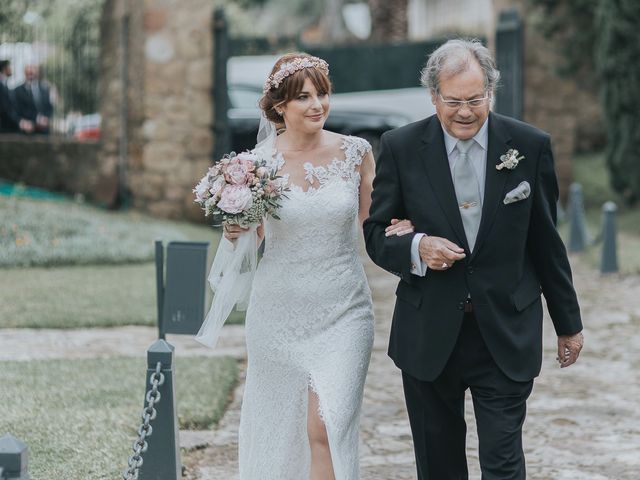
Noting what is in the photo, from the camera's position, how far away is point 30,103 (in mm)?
17781

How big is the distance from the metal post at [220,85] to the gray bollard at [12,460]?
12752 mm

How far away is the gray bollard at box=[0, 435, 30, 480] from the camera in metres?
3.35

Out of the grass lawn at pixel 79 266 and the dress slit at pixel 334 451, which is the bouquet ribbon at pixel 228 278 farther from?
the grass lawn at pixel 79 266

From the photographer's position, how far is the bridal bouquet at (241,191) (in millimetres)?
4629

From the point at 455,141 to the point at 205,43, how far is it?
12191 mm

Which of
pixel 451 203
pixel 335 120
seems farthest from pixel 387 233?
pixel 335 120

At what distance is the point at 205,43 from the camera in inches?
632

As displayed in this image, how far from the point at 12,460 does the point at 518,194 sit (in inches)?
75.8

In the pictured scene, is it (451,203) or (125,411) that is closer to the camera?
(451,203)

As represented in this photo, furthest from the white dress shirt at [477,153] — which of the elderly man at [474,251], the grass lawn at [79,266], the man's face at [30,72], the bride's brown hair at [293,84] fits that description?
the man's face at [30,72]

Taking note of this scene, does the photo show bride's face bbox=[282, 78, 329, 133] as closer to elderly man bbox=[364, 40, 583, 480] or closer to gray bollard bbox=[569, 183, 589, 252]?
elderly man bbox=[364, 40, 583, 480]

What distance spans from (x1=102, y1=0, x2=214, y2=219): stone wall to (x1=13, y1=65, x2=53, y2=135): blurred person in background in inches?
76.4

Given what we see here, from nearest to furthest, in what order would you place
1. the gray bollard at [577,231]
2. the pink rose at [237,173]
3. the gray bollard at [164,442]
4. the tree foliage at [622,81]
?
1. the pink rose at [237,173]
2. the gray bollard at [164,442]
3. the gray bollard at [577,231]
4. the tree foliage at [622,81]

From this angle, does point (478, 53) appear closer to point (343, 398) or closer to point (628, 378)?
point (343, 398)
